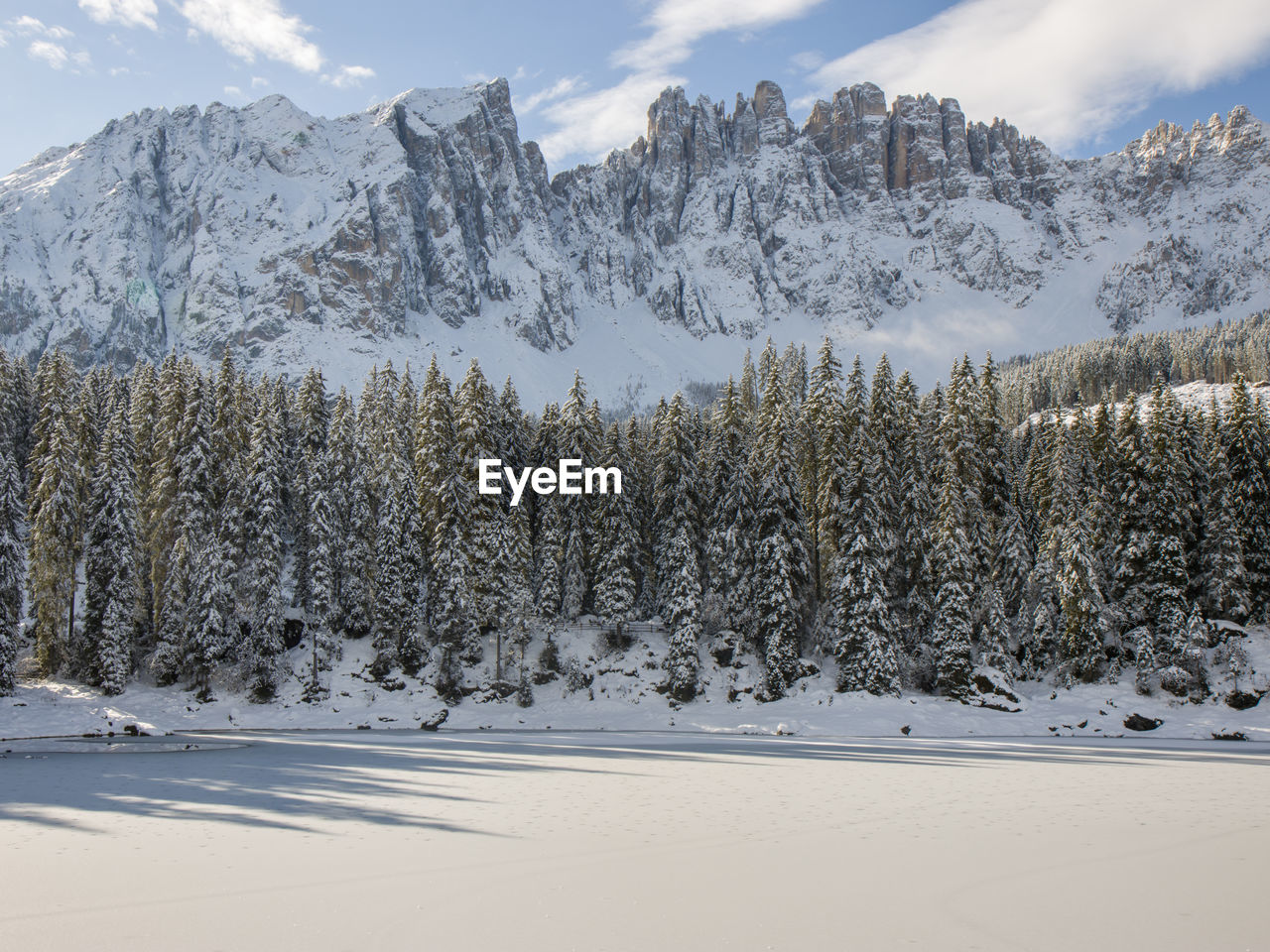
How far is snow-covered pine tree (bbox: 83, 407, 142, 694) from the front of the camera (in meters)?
37.7

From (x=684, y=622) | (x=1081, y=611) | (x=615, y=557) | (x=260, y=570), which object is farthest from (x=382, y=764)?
(x=1081, y=611)

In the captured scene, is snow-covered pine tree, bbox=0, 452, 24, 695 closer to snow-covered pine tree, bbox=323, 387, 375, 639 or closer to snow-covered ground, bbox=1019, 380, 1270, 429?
snow-covered pine tree, bbox=323, 387, 375, 639

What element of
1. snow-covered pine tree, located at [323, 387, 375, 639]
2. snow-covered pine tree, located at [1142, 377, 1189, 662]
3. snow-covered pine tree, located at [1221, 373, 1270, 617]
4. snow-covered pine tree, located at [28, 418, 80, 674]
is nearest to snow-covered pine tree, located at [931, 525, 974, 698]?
snow-covered pine tree, located at [1142, 377, 1189, 662]

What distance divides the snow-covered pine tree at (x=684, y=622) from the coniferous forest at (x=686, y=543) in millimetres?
131

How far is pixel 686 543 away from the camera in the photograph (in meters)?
42.9

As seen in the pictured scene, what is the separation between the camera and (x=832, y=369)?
4366 cm

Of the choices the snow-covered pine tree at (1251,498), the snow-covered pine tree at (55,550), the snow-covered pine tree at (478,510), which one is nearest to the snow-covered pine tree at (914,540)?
the snow-covered pine tree at (1251,498)

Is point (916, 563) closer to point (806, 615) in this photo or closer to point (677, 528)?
point (806, 615)

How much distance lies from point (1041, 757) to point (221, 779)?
23.0 m

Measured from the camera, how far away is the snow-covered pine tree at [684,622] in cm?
4028

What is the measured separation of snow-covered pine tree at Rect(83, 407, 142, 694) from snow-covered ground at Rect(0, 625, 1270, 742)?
6.03ft

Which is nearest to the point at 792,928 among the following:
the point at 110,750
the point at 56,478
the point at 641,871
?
the point at 641,871

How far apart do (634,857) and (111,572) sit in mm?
38009

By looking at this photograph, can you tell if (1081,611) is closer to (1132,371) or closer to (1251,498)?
(1251,498)
